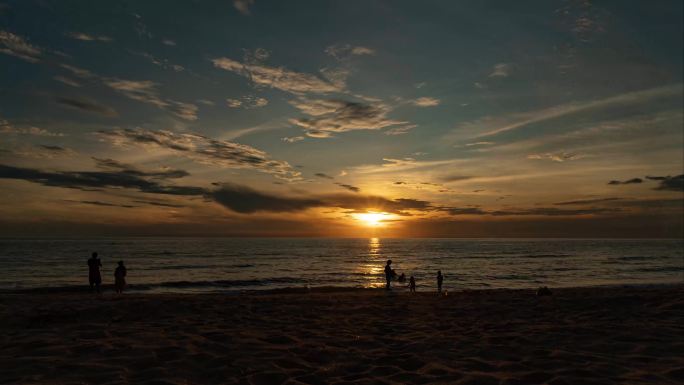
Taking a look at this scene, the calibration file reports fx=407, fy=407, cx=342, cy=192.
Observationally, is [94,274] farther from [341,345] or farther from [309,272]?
[309,272]

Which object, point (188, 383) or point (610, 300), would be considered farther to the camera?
point (610, 300)

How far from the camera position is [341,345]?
8.06m

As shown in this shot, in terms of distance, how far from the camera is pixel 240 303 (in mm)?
14586

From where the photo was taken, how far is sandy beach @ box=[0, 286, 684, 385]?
5949 mm

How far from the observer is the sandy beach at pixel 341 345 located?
5.95m

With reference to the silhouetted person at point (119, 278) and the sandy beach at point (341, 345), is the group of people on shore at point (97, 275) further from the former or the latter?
the sandy beach at point (341, 345)

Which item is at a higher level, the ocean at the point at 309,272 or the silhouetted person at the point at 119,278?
the silhouetted person at the point at 119,278

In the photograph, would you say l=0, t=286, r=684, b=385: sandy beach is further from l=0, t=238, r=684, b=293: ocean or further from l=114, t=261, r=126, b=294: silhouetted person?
l=0, t=238, r=684, b=293: ocean

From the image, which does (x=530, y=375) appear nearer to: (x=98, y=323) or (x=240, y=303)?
(x=98, y=323)

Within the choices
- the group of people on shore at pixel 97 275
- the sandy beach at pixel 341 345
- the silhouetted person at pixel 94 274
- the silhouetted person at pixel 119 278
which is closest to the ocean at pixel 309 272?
the silhouetted person at pixel 119 278

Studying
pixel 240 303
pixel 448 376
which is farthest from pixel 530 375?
pixel 240 303

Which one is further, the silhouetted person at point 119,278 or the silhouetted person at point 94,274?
the silhouetted person at point 119,278

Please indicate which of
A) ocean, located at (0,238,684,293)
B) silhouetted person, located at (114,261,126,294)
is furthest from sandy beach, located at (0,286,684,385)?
ocean, located at (0,238,684,293)

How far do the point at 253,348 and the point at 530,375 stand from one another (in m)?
4.75
